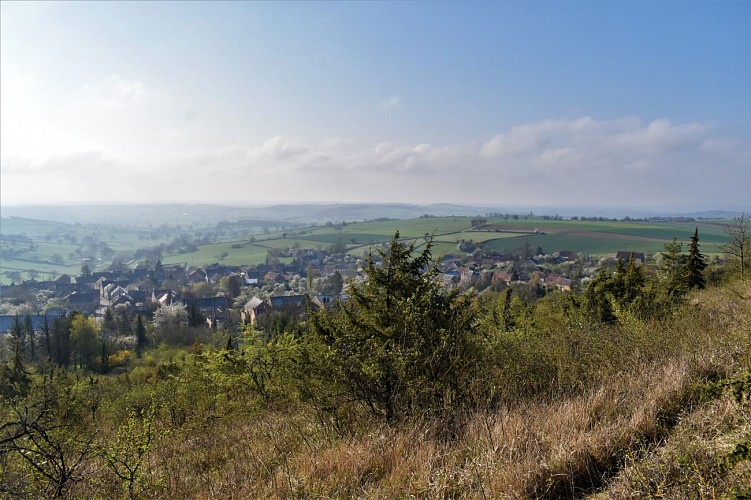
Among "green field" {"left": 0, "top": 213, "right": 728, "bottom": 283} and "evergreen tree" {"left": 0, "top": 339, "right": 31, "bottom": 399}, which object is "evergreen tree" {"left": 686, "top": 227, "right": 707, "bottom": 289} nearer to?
"evergreen tree" {"left": 0, "top": 339, "right": 31, "bottom": 399}

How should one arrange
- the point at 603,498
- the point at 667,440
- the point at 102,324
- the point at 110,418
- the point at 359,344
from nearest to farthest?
the point at 603,498 → the point at 667,440 → the point at 359,344 → the point at 110,418 → the point at 102,324

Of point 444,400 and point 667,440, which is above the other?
point 667,440

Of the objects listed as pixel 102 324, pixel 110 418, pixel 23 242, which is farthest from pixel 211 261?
pixel 110 418

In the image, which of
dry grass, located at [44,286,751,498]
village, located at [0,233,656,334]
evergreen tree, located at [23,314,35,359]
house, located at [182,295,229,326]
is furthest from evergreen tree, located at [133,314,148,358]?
dry grass, located at [44,286,751,498]

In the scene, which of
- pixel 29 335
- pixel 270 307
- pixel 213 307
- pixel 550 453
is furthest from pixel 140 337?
pixel 550 453

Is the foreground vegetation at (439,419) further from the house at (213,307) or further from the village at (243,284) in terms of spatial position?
the house at (213,307)

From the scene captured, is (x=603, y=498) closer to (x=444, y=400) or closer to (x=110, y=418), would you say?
(x=444, y=400)

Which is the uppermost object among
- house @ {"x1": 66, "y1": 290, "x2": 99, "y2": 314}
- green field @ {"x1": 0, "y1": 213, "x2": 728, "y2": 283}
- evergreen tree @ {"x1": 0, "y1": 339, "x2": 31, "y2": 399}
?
green field @ {"x1": 0, "y1": 213, "x2": 728, "y2": 283}

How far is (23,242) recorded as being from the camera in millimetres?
136375

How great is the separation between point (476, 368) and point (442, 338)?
630 millimetres

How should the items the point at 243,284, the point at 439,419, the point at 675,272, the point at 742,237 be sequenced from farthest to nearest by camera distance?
the point at 243,284
the point at 675,272
the point at 742,237
the point at 439,419

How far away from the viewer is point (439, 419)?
4.29 meters

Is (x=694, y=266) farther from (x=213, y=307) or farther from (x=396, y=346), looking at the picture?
(x=213, y=307)

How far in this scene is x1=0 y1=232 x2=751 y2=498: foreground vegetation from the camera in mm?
2713
